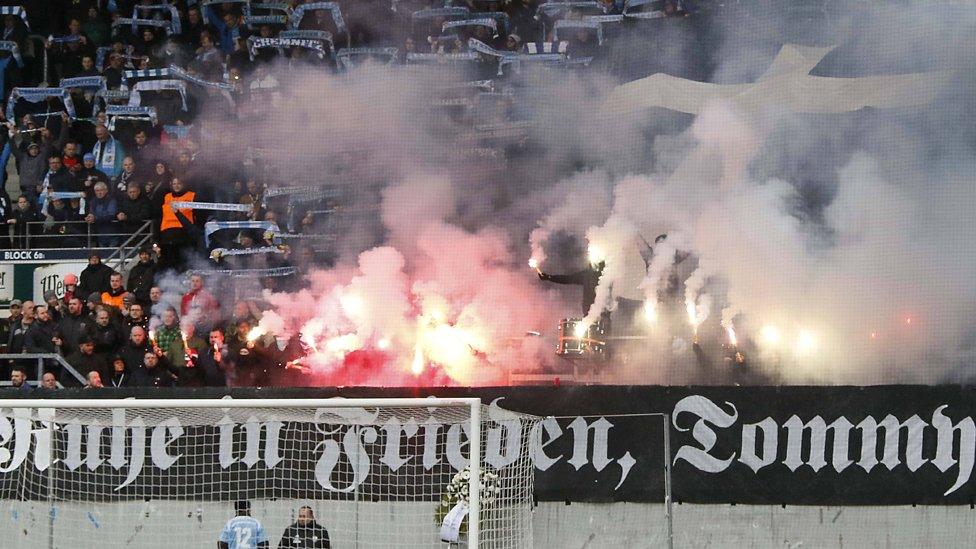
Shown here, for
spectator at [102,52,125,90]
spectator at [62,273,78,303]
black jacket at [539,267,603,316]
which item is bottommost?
spectator at [62,273,78,303]

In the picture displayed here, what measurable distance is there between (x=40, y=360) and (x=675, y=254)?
6.55 meters

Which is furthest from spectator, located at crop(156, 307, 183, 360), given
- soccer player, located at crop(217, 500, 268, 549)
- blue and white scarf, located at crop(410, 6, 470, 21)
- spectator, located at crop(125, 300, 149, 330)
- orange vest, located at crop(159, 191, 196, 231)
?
blue and white scarf, located at crop(410, 6, 470, 21)

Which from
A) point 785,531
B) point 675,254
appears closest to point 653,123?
point 675,254

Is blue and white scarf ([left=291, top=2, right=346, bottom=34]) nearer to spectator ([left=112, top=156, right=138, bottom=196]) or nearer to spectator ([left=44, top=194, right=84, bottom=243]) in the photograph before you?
spectator ([left=112, top=156, right=138, bottom=196])

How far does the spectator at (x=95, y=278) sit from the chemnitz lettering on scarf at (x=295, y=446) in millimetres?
3084

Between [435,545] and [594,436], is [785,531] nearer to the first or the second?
[594,436]

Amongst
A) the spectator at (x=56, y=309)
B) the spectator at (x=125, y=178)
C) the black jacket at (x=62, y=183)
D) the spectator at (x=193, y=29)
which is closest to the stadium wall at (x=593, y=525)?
the spectator at (x=56, y=309)

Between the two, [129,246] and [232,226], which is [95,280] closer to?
[129,246]

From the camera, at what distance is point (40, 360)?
11852 mm

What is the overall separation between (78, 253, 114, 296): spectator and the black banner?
11.0 ft

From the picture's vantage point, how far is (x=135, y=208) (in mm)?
13867

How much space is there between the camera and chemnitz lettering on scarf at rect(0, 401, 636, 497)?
9633mm

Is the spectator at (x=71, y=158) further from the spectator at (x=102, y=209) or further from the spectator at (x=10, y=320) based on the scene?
the spectator at (x=10, y=320)

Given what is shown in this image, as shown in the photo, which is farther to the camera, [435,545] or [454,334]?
Answer: [454,334]
